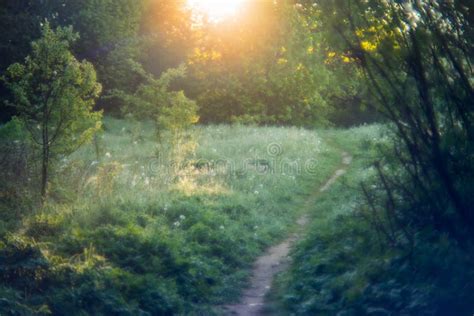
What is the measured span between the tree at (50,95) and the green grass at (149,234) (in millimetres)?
711

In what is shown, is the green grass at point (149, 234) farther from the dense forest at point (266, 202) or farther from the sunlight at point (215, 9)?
the sunlight at point (215, 9)

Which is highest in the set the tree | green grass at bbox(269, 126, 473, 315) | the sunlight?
the sunlight

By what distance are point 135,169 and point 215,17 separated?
67.9 feet

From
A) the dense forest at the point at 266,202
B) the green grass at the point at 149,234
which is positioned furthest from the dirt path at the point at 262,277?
the green grass at the point at 149,234

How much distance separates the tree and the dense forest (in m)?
0.02

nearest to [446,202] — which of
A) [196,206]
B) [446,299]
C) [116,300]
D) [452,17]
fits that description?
[446,299]

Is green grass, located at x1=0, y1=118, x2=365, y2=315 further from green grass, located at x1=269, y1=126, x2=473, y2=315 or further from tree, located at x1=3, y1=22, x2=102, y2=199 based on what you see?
green grass, located at x1=269, y1=126, x2=473, y2=315

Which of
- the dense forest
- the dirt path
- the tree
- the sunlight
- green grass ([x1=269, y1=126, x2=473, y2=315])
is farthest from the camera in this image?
the sunlight

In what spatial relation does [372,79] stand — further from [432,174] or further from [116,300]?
[116,300]

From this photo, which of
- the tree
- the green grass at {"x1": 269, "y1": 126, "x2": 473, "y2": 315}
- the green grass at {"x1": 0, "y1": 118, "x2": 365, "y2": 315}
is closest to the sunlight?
the green grass at {"x1": 0, "y1": 118, "x2": 365, "y2": 315}

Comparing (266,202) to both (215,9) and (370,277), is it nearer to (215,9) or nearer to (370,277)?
(370,277)

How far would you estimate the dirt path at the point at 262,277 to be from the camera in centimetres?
844

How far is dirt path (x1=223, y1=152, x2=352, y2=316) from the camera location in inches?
332

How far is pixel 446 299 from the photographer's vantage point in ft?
22.1
